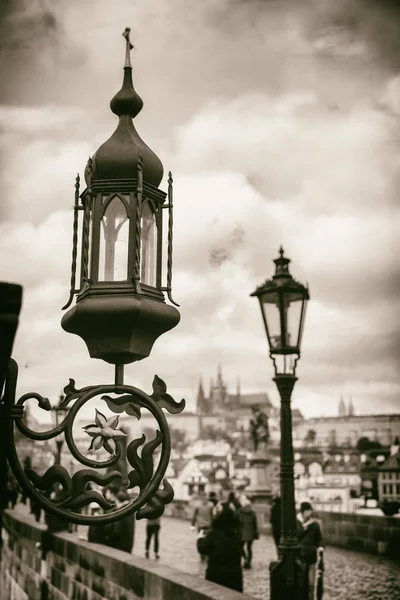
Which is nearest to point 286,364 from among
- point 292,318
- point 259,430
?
point 292,318

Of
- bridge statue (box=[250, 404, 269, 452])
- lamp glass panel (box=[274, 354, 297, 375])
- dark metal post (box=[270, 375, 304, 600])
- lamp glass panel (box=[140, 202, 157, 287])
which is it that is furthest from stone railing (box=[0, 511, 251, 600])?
bridge statue (box=[250, 404, 269, 452])

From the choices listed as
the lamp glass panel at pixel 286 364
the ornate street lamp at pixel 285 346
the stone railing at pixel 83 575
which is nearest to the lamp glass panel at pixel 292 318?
the ornate street lamp at pixel 285 346

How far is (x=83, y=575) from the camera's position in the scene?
1098 cm

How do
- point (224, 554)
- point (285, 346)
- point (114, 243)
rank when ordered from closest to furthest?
point (114, 243), point (285, 346), point (224, 554)

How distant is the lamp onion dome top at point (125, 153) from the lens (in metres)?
2.85

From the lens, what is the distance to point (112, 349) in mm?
2697

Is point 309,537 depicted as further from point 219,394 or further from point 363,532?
point 219,394

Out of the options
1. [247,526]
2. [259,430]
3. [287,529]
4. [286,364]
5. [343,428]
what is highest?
[343,428]

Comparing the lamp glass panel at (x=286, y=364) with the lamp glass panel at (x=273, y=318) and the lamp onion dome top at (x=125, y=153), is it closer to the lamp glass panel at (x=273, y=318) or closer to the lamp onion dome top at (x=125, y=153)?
the lamp glass panel at (x=273, y=318)

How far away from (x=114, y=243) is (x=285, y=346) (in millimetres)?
4899

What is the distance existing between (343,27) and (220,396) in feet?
574

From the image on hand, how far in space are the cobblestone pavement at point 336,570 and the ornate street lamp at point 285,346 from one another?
14.9 feet

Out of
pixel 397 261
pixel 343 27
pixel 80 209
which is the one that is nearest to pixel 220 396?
pixel 397 261

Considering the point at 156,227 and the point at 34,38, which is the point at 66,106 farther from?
the point at 156,227
